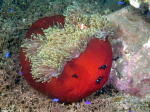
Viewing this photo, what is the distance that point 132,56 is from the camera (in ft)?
13.7

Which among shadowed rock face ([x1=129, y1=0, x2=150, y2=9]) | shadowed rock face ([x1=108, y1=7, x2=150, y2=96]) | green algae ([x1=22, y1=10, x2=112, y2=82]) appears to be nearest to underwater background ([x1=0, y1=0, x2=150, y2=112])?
shadowed rock face ([x1=108, y1=7, x2=150, y2=96])

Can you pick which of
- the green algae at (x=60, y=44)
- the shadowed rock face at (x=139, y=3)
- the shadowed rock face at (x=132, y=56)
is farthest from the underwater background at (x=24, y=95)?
the shadowed rock face at (x=139, y=3)

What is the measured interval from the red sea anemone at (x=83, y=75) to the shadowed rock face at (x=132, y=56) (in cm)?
27

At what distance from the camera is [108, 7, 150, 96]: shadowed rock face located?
159 inches

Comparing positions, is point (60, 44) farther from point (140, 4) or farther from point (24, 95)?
point (140, 4)

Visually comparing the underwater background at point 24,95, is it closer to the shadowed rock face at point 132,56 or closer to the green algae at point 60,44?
the shadowed rock face at point 132,56

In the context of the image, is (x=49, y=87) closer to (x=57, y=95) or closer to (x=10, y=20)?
(x=57, y=95)

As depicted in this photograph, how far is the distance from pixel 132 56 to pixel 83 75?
0.94 m

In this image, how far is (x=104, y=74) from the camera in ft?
12.9

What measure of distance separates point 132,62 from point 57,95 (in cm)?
130

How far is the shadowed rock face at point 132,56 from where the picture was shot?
13.3ft

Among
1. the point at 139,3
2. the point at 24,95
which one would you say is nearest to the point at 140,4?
the point at 139,3

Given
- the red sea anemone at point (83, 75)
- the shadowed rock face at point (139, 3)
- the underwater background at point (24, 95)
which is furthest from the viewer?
the shadowed rock face at point (139, 3)

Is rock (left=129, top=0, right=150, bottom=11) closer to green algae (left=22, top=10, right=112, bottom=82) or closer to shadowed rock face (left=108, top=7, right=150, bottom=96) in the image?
shadowed rock face (left=108, top=7, right=150, bottom=96)
